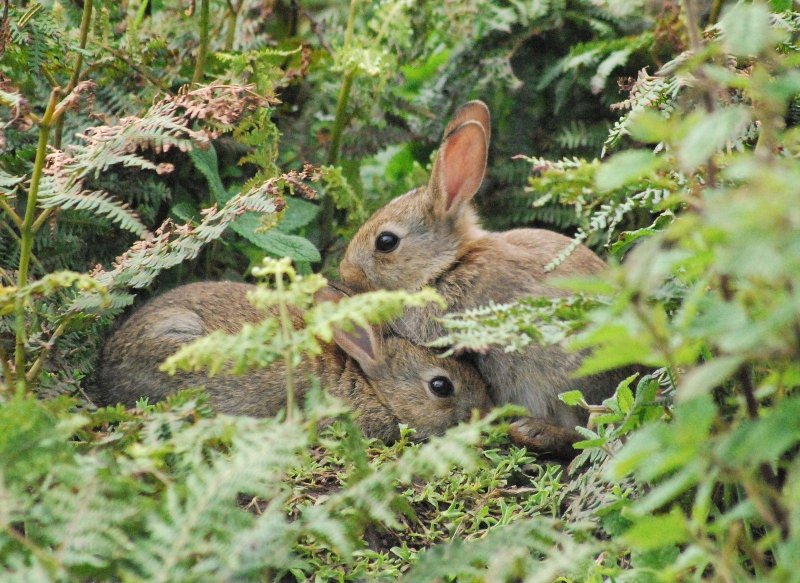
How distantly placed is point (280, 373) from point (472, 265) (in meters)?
1.30

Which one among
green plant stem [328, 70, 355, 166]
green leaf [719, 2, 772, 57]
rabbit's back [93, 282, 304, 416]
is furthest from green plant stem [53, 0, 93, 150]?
green leaf [719, 2, 772, 57]

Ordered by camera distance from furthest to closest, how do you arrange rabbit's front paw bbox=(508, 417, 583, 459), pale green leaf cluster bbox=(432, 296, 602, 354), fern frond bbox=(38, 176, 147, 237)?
1. rabbit's front paw bbox=(508, 417, 583, 459)
2. fern frond bbox=(38, 176, 147, 237)
3. pale green leaf cluster bbox=(432, 296, 602, 354)

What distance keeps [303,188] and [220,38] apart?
2084mm

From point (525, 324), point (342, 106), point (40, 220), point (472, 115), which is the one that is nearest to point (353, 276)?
point (342, 106)

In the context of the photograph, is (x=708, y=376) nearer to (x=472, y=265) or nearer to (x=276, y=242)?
(x=276, y=242)

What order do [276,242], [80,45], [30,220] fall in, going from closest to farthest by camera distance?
[30,220] → [80,45] → [276,242]

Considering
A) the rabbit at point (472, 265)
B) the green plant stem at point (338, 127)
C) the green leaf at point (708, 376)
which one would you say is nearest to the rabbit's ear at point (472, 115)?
the rabbit at point (472, 265)

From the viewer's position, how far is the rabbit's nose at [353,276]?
6129mm

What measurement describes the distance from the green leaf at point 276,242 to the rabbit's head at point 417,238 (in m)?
0.76

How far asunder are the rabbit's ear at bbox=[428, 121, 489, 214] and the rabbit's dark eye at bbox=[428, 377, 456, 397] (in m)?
1.05

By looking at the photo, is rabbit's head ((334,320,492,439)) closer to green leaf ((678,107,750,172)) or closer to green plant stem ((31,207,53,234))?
green plant stem ((31,207,53,234))

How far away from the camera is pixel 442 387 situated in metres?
5.76

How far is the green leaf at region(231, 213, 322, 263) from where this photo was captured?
17.5ft

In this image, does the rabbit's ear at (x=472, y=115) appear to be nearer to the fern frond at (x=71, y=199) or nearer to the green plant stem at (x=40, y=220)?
the fern frond at (x=71, y=199)
